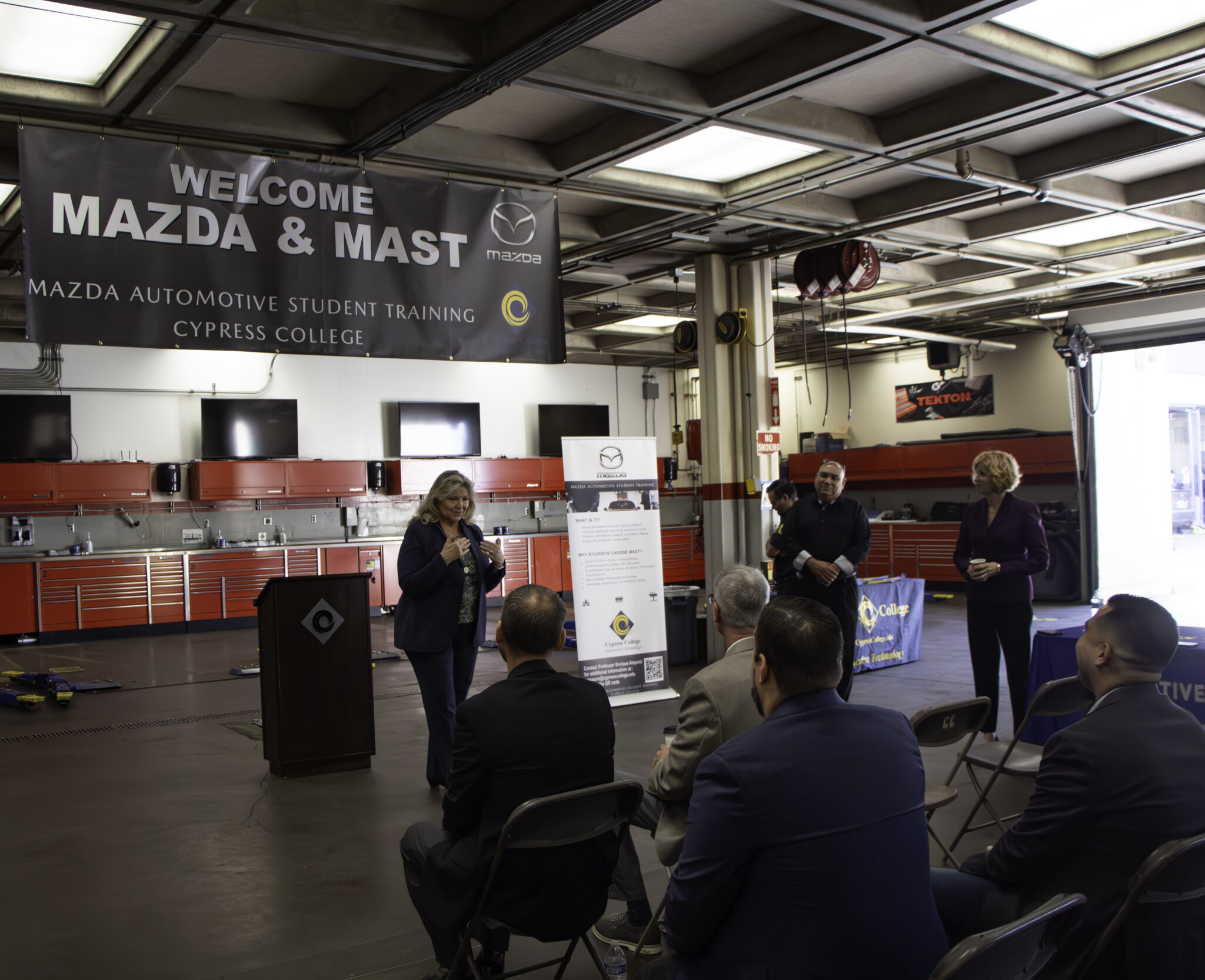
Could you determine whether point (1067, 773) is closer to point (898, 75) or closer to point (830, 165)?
point (898, 75)

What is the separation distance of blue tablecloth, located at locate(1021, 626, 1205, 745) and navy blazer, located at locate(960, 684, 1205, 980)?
90.3 inches

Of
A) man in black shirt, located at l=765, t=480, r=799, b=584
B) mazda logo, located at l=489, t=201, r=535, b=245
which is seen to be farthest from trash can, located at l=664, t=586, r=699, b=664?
mazda logo, located at l=489, t=201, r=535, b=245

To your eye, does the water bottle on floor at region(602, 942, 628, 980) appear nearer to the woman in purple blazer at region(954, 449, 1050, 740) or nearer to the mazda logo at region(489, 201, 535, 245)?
the woman in purple blazer at region(954, 449, 1050, 740)

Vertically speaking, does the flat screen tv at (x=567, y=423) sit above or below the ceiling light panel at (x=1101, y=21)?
below

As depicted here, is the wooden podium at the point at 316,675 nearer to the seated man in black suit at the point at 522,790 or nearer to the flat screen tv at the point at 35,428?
the seated man in black suit at the point at 522,790

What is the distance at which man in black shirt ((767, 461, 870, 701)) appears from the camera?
223 inches

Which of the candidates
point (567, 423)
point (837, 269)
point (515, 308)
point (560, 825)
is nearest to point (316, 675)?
point (515, 308)

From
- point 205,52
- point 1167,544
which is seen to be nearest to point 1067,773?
point 205,52

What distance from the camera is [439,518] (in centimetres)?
466

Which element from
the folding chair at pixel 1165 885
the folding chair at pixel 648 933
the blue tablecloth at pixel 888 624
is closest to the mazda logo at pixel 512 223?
the folding chair at pixel 648 933

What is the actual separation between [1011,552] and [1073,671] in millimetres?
700

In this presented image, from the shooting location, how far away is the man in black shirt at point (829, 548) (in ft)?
18.6

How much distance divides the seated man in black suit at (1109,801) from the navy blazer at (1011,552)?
2985 millimetres

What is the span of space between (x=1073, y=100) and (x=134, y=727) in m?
6.80
